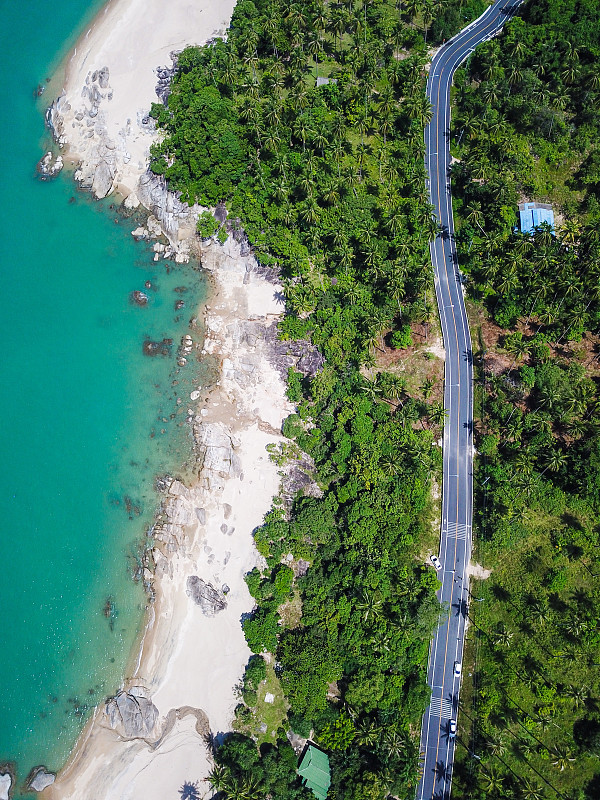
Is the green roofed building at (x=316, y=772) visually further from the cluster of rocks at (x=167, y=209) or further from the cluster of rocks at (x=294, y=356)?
the cluster of rocks at (x=167, y=209)

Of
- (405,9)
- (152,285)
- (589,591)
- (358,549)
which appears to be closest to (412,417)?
(358,549)

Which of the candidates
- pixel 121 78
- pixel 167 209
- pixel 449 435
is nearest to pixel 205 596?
pixel 449 435

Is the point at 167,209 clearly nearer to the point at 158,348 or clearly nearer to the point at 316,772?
the point at 158,348

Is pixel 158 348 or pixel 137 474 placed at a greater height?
pixel 158 348

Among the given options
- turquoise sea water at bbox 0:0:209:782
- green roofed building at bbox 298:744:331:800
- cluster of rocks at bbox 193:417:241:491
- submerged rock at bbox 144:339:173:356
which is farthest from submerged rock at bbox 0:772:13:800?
submerged rock at bbox 144:339:173:356

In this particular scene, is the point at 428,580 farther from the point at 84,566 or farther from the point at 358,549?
the point at 84,566

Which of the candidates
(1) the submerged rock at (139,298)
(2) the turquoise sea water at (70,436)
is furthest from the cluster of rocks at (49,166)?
(1) the submerged rock at (139,298)

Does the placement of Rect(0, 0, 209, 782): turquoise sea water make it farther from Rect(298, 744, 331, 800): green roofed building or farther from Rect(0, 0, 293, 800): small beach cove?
Rect(298, 744, 331, 800): green roofed building
